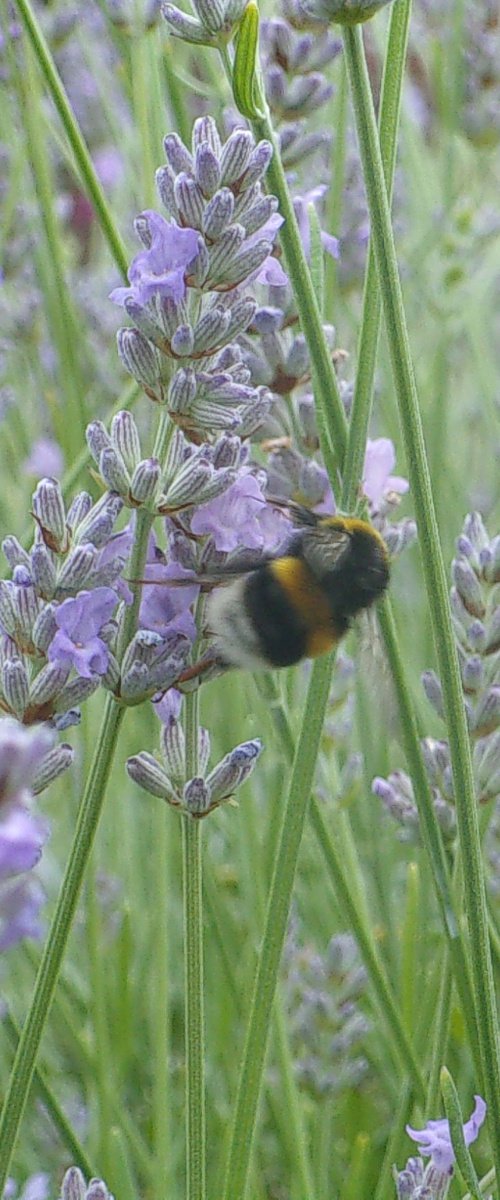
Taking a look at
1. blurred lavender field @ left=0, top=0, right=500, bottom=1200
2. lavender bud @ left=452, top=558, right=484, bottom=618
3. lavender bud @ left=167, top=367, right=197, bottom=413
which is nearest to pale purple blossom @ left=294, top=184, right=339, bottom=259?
blurred lavender field @ left=0, top=0, right=500, bottom=1200

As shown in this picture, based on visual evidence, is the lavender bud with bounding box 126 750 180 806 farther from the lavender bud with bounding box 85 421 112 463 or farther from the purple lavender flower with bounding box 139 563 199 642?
the lavender bud with bounding box 85 421 112 463

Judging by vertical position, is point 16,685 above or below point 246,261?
below

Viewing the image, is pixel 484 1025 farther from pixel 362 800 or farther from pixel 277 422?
pixel 362 800

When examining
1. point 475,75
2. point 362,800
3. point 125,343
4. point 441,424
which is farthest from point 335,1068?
point 475,75

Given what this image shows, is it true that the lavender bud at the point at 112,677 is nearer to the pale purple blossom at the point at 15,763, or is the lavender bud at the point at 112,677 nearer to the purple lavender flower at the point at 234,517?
the purple lavender flower at the point at 234,517

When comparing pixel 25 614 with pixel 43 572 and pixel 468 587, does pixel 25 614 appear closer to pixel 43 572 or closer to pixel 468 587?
pixel 43 572

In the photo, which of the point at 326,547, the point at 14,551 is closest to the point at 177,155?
the point at 14,551
